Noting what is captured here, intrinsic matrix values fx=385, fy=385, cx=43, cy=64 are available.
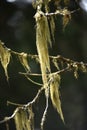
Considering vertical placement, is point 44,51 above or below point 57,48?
below

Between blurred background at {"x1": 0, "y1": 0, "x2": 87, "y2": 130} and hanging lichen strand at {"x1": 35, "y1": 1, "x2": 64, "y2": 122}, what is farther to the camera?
blurred background at {"x1": 0, "y1": 0, "x2": 87, "y2": 130}

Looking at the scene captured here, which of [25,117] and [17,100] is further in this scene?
[17,100]

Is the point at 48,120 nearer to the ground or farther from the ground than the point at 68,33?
nearer to the ground

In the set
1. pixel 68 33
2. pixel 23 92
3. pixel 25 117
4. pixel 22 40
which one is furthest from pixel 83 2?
pixel 25 117

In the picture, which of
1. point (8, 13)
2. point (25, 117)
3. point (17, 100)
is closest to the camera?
point (25, 117)

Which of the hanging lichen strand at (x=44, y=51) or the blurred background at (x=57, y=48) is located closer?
the hanging lichen strand at (x=44, y=51)

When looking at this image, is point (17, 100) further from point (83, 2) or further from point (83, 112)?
point (83, 2)

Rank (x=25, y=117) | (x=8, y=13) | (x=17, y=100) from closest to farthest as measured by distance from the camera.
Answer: (x=25, y=117)
(x=17, y=100)
(x=8, y=13)

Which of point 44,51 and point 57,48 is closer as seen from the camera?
point 44,51
